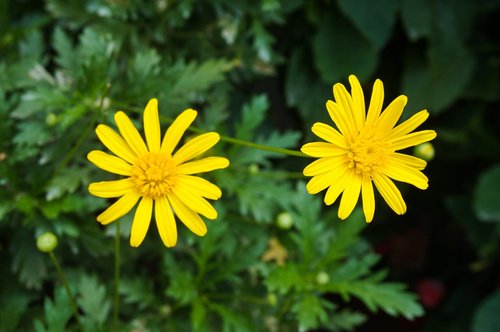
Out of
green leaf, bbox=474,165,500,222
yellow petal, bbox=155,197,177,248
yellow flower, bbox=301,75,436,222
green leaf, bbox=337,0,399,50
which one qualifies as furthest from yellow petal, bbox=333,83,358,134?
green leaf, bbox=474,165,500,222

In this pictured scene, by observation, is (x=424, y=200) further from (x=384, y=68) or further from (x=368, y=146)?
(x=368, y=146)

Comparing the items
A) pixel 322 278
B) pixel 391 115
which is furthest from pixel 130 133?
pixel 322 278

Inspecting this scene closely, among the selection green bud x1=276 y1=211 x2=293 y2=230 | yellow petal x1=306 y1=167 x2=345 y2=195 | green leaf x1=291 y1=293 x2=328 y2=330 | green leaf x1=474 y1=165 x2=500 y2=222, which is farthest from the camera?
green leaf x1=474 y1=165 x2=500 y2=222

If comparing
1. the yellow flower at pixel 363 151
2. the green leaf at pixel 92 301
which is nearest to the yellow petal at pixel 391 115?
the yellow flower at pixel 363 151

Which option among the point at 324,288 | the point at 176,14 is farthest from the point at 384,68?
the point at 324,288

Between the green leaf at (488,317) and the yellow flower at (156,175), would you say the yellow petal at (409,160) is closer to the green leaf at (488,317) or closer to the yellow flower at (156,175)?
the yellow flower at (156,175)

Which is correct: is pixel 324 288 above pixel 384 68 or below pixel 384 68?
below

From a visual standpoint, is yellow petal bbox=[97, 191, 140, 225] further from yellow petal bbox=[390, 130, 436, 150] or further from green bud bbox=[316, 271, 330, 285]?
green bud bbox=[316, 271, 330, 285]
